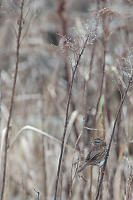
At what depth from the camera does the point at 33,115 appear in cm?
311

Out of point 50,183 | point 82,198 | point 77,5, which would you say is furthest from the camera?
point 77,5

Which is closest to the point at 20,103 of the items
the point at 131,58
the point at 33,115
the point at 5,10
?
the point at 33,115

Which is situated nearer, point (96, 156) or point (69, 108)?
point (96, 156)

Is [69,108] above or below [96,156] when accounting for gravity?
above

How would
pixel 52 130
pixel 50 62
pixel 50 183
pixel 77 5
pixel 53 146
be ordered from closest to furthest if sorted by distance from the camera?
1. pixel 50 183
2. pixel 53 146
3. pixel 52 130
4. pixel 50 62
5. pixel 77 5

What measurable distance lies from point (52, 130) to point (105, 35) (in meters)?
1.95

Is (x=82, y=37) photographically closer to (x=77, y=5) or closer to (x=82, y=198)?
(x=82, y=198)

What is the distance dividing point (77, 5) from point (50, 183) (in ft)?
13.9

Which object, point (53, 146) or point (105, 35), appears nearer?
point (105, 35)

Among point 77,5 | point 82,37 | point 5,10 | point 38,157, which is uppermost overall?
point 77,5

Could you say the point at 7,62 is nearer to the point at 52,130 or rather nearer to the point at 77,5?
the point at 52,130

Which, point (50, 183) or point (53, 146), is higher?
point (53, 146)

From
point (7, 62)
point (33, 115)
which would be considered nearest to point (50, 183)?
point (33, 115)

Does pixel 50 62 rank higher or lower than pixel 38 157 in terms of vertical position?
higher
